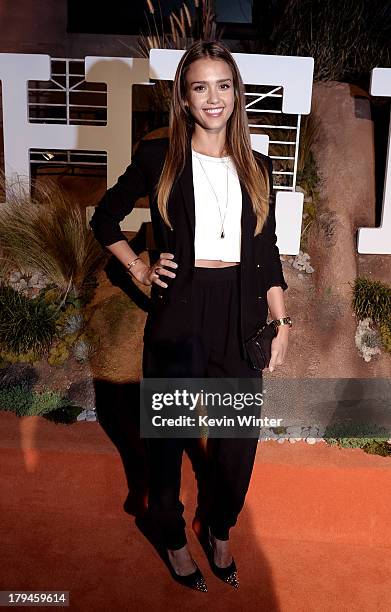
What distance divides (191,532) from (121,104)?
282 cm

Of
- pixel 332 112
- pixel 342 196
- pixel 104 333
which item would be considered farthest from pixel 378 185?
pixel 104 333

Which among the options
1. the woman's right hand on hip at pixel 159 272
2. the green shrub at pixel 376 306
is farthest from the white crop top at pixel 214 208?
the green shrub at pixel 376 306

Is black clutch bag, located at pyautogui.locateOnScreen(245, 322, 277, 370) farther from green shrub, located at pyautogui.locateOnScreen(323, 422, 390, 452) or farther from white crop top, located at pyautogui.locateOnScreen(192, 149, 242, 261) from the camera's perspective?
green shrub, located at pyautogui.locateOnScreen(323, 422, 390, 452)

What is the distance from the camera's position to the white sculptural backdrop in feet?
14.4

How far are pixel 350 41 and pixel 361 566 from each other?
4587 mm

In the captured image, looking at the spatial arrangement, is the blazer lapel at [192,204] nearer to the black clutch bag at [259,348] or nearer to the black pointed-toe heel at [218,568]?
the black clutch bag at [259,348]

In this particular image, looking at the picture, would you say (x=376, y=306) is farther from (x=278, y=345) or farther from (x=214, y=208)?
(x=214, y=208)

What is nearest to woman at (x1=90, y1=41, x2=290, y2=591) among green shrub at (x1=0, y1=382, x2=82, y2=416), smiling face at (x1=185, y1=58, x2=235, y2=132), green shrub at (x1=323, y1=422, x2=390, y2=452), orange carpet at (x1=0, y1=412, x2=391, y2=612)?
smiling face at (x1=185, y1=58, x2=235, y2=132)

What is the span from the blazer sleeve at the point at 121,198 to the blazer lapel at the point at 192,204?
0.17 m

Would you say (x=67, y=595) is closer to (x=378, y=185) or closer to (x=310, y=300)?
(x=310, y=300)

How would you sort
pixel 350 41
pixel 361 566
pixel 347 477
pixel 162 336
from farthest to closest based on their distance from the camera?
pixel 350 41
pixel 347 477
pixel 361 566
pixel 162 336

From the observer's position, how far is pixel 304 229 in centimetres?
498

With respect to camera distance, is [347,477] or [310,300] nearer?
[347,477]

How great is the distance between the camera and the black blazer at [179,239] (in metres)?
2.46
